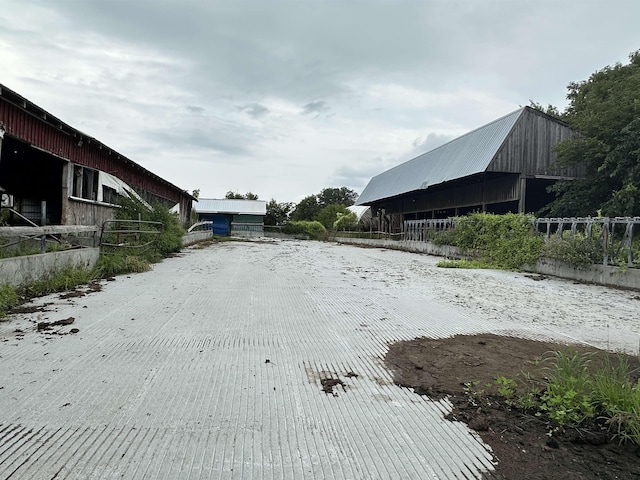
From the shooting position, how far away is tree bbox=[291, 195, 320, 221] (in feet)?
200

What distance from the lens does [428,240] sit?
795 inches

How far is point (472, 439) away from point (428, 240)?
18.5 metres

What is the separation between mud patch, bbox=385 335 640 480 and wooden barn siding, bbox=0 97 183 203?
9.71m

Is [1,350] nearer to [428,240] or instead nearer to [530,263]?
[530,263]

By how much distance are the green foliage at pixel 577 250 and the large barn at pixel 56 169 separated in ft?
42.4

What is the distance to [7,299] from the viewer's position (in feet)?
16.5

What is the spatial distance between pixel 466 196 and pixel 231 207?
30.2 meters

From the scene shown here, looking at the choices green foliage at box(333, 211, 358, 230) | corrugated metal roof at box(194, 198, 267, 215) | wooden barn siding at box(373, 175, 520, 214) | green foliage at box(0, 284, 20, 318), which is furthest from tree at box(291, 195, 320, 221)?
green foliage at box(0, 284, 20, 318)

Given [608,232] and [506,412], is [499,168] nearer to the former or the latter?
[608,232]

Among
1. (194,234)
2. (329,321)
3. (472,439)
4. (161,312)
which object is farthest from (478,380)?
(194,234)

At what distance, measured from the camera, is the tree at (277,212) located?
51031 mm

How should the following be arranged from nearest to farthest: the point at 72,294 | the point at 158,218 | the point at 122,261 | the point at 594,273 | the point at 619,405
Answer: the point at 619,405
the point at 72,294
the point at 122,261
the point at 594,273
the point at 158,218

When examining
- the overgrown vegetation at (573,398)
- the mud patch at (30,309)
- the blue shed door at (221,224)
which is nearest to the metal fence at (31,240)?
the mud patch at (30,309)

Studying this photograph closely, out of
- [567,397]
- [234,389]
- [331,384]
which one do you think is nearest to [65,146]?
[234,389]
